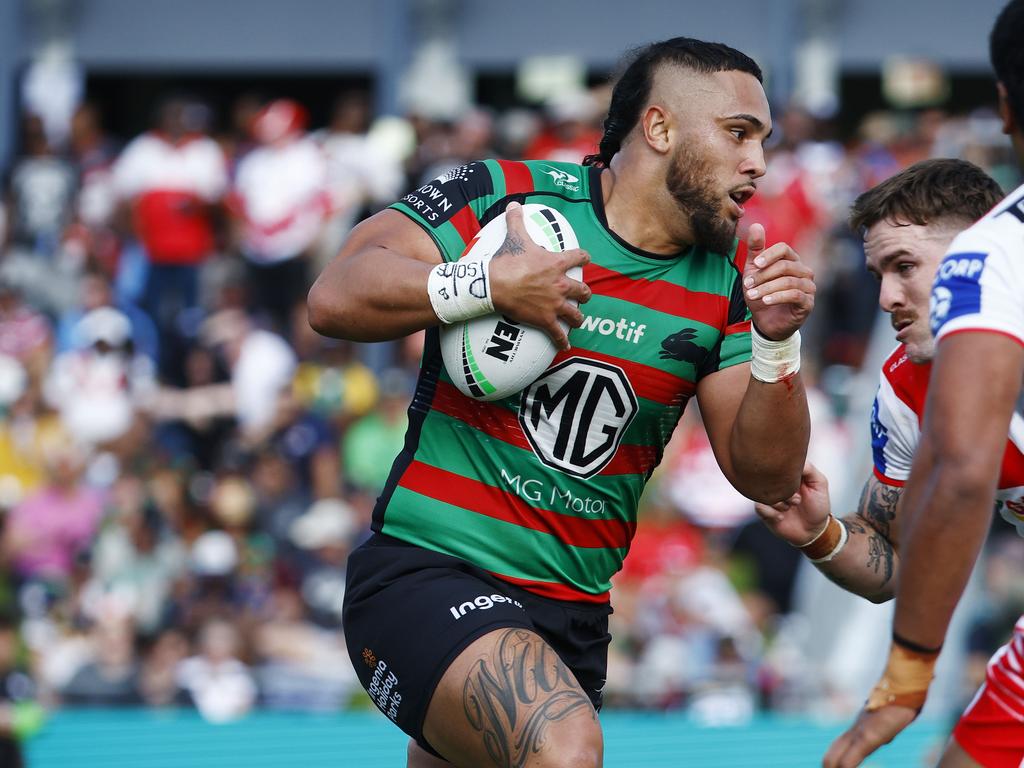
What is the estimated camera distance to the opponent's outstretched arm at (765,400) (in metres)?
4.18

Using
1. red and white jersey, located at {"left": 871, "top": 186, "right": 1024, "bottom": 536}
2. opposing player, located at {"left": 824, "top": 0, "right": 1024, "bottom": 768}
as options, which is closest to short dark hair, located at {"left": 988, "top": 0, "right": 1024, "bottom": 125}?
opposing player, located at {"left": 824, "top": 0, "right": 1024, "bottom": 768}

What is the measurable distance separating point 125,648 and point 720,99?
6806mm

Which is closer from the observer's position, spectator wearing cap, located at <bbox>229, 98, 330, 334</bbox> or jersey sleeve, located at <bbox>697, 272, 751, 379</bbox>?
jersey sleeve, located at <bbox>697, 272, 751, 379</bbox>

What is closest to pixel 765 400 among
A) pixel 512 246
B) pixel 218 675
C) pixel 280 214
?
pixel 512 246

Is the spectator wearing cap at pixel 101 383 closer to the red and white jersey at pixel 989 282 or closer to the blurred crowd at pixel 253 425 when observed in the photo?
the blurred crowd at pixel 253 425

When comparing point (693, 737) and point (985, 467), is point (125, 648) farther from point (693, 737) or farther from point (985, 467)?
point (985, 467)

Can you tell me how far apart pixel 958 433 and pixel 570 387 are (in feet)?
5.01

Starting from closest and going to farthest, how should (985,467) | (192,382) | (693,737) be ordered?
(985,467), (693,737), (192,382)

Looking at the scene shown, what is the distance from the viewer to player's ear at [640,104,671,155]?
15.2ft

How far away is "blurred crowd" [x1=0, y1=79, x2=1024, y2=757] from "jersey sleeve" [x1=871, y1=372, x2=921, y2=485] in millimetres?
5053

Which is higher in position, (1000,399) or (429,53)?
(429,53)

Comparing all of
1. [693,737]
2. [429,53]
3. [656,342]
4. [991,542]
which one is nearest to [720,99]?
[656,342]

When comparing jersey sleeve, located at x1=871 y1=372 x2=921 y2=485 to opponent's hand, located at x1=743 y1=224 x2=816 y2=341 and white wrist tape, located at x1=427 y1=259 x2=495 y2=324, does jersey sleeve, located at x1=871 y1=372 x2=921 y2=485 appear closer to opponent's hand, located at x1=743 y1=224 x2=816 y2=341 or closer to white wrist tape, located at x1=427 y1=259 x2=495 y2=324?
opponent's hand, located at x1=743 y1=224 x2=816 y2=341

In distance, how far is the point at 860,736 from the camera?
10.8ft
